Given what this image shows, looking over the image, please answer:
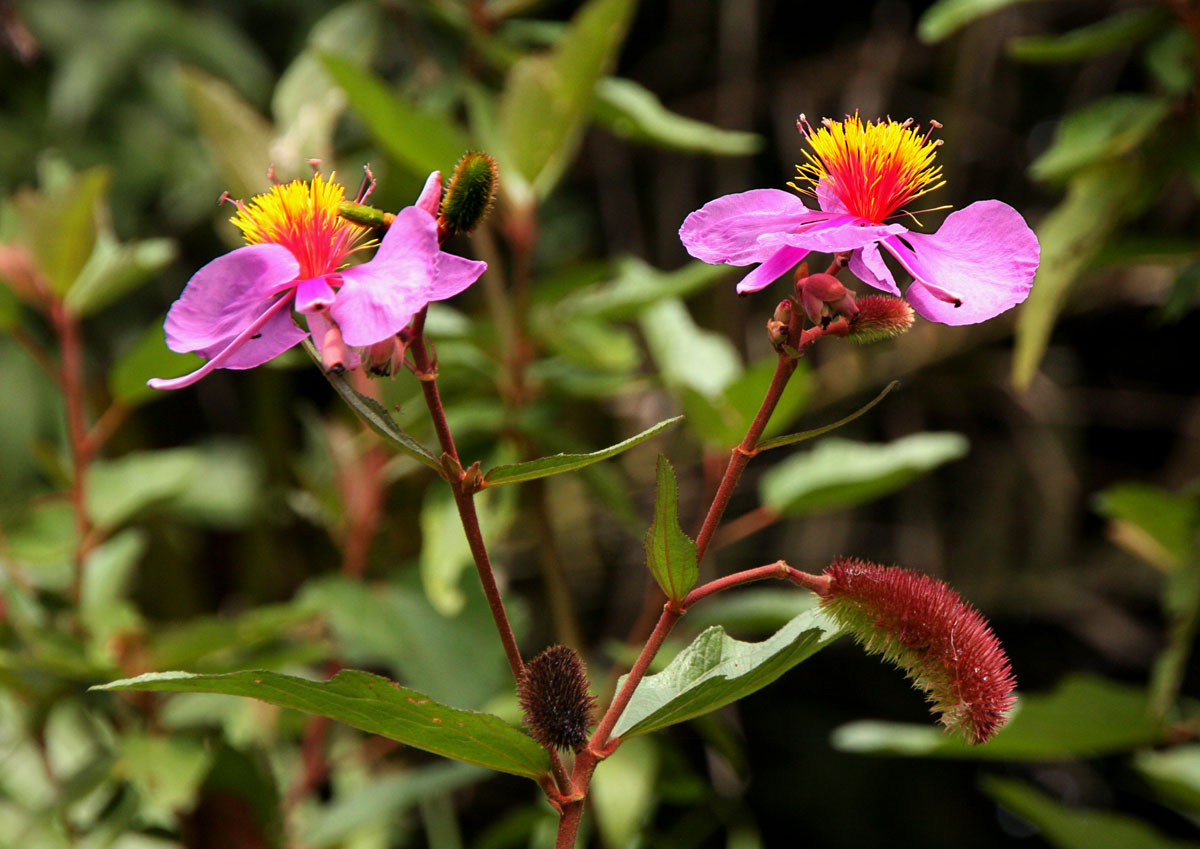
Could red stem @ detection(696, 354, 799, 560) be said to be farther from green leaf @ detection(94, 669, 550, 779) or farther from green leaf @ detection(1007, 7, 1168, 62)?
green leaf @ detection(1007, 7, 1168, 62)

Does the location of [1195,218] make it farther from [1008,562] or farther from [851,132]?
[851,132]

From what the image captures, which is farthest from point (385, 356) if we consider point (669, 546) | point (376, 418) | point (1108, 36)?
point (1108, 36)

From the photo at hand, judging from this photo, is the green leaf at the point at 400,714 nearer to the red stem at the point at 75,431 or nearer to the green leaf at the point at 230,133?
the red stem at the point at 75,431

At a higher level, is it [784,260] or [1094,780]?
[784,260]

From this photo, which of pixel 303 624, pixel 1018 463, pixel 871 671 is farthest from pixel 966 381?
pixel 303 624

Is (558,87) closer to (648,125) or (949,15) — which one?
(648,125)

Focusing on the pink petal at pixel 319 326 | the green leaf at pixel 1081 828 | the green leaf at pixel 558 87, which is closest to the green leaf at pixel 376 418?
the pink petal at pixel 319 326
